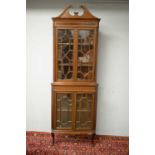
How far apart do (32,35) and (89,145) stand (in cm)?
208

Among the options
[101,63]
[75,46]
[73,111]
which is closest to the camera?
[75,46]

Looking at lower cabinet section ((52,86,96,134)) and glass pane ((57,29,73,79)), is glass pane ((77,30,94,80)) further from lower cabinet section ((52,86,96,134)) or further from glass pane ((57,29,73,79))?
lower cabinet section ((52,86,96,134))

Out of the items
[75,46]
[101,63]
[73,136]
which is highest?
[75,46]

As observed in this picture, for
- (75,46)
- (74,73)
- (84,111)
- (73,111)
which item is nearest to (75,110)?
(73,111)

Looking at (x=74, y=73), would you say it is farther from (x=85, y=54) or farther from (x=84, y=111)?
(x=84, y=111)

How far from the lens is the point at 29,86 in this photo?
12.7 feet

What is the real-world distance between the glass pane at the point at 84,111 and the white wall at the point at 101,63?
0.43 meters

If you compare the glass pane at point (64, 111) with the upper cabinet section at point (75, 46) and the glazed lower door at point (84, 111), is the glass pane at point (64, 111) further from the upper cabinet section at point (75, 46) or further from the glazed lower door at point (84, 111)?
the upper cabinet section at point (75, 46)

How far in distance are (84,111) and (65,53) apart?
95 centimetres

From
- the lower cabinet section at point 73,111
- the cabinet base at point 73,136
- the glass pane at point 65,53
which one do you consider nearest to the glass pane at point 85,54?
the glass pane at point 65,53

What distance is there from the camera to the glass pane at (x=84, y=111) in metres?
3.41

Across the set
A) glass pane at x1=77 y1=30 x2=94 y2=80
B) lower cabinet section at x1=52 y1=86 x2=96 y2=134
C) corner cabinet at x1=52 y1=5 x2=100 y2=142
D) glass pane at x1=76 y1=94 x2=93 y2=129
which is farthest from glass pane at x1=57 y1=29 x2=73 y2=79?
glass pane at x1=76 y1=94 x2=93 y2=129

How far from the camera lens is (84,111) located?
3.45 metres
